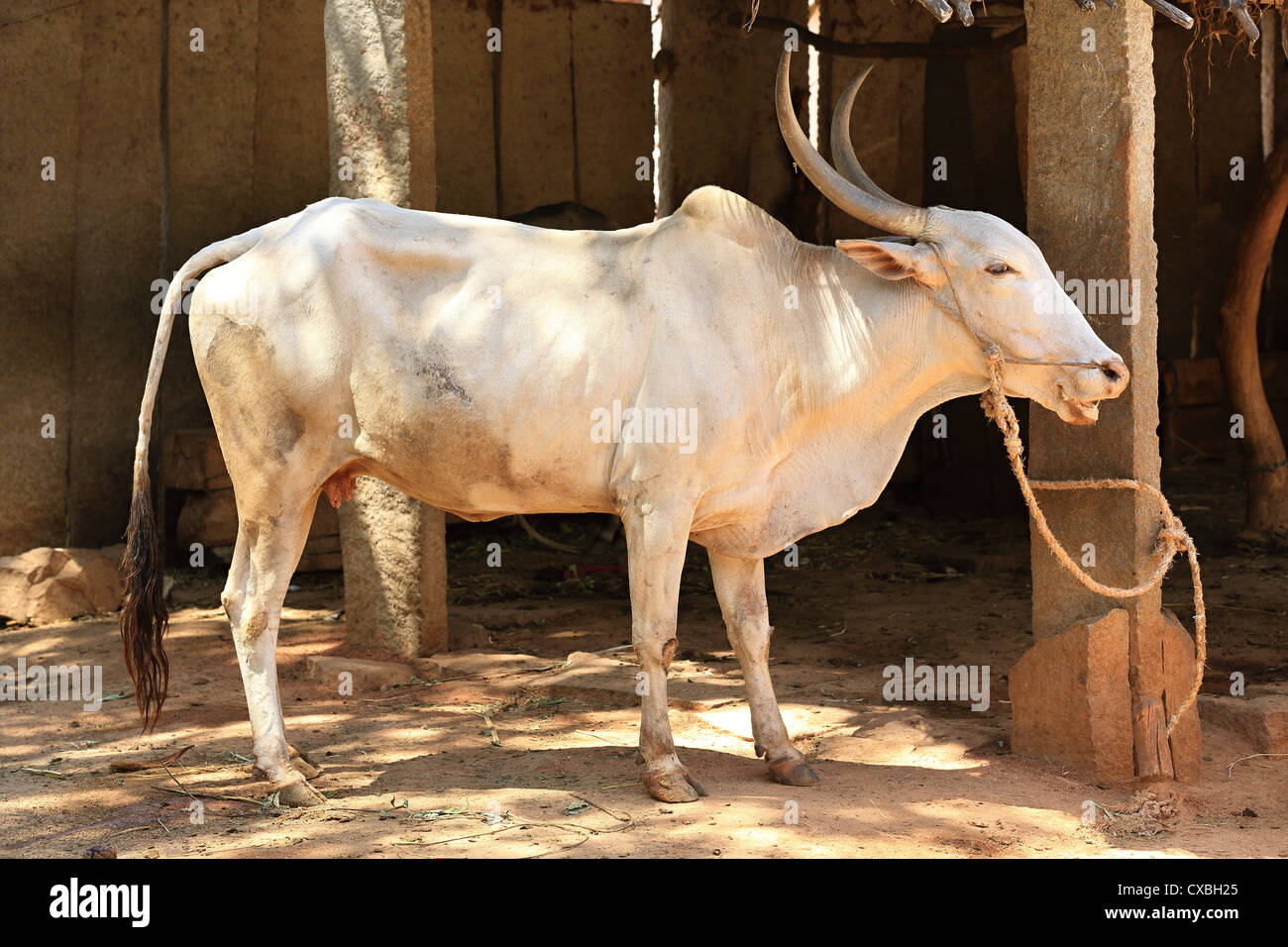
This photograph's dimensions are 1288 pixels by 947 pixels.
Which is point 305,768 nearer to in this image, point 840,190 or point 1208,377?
point 840,190

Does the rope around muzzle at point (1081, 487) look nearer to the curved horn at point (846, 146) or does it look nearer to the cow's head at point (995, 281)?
the cow's head at point (995, 281)

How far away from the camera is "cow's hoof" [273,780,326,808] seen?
15.1 feet

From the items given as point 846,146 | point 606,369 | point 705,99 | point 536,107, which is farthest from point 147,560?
point 705,99

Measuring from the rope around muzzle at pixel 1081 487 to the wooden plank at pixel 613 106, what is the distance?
6500 mm

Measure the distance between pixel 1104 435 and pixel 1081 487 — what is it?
0.68ft

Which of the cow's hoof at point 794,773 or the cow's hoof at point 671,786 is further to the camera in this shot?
the cow's hoof at point 794,773

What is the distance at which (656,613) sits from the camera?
461 centimetres

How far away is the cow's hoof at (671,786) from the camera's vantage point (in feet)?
14.8

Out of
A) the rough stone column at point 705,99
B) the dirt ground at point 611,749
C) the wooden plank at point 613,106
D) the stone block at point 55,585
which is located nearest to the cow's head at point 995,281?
the dirt ground at point 611,749

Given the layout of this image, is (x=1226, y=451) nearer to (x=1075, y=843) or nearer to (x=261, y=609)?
(x=1075, y=843)

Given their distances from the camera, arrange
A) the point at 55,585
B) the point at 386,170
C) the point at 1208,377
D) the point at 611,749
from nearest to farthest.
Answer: the point at 611,749
the point at 386,170
the point at 55,585
the point at 1208,377

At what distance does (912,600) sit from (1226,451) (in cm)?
617

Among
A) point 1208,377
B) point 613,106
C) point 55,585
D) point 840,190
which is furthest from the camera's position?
point 1208,377

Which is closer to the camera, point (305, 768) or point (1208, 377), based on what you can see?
point (305, 768)
